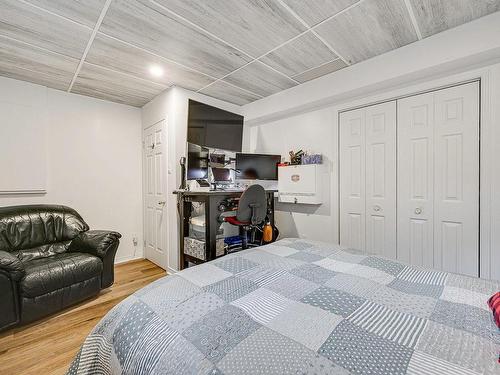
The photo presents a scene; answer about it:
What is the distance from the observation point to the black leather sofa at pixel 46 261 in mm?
1854

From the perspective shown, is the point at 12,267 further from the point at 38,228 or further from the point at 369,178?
the point at 369,178

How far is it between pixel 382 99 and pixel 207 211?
2.28 metres

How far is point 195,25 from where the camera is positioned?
1.86 metres

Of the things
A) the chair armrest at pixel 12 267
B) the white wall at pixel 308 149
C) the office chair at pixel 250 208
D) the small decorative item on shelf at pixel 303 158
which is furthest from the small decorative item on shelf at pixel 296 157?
the chair armrest at pixel 12 267

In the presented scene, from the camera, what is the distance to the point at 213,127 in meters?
3.10

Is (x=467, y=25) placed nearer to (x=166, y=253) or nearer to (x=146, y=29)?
(x=146, y=29)

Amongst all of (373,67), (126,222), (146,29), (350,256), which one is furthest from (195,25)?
(126,222)

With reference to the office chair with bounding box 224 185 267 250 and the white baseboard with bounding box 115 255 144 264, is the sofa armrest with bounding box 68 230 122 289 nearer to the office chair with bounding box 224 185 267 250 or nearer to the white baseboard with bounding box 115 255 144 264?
the white baseboard with bounding box 115 255 144 264

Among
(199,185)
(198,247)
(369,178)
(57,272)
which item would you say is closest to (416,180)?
(369,178)

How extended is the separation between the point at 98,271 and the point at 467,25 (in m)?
3.99

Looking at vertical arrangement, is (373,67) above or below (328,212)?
above

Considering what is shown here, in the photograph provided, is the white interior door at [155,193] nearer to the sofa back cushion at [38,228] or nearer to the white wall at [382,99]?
the sofa back cushion at [38,228]

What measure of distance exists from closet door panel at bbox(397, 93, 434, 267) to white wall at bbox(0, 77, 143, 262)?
367 centimetres

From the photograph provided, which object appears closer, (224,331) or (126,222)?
(224,331)
